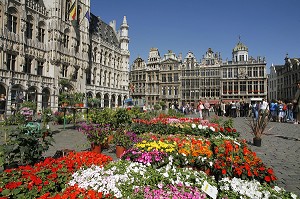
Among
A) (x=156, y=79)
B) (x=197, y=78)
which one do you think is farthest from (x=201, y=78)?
(x=156, y=79)

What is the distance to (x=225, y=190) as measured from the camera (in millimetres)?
3590

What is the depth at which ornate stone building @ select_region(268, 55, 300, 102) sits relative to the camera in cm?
5526

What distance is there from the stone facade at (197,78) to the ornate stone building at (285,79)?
9.56m

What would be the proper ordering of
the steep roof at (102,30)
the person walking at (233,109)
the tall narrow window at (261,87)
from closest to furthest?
the person walking at (233,109), the steep roof at (102,30), the tall narrow window at (261,87)

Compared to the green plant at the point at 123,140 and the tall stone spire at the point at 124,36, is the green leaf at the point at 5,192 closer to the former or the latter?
the green plant at the point at 123,140

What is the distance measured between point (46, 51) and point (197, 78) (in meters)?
41.0

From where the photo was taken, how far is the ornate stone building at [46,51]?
973 inches

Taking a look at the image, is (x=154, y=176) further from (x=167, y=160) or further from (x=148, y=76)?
(x=148, y=76)

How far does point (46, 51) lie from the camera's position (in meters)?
30.6

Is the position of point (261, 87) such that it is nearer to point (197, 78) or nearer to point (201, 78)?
point (201, 78)

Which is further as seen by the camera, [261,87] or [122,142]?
[261,87]

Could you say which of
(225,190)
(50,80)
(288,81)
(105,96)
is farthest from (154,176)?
(288,81)

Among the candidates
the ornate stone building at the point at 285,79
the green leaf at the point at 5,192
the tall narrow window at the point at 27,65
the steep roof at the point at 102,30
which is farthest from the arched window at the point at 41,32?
the ornate stone building at the point at 285,79

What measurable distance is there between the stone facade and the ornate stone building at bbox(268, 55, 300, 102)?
9.56 meters
